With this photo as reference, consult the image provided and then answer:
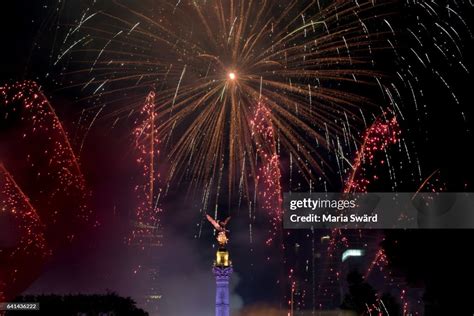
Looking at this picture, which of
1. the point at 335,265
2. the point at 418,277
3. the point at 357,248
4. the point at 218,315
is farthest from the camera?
the point at 335,265

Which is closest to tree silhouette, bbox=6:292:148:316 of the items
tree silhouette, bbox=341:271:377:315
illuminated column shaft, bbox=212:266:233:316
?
illuminated column shaft, bbox=212:266:233:316

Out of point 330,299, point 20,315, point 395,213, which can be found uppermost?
point 330,299

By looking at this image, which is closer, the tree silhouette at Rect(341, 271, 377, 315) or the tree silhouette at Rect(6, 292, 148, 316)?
the tree silhouette at Rect(6, 292, 148, 316)

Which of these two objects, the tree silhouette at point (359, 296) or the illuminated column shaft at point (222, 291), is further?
the illuminated column shaft at point (222, 291)

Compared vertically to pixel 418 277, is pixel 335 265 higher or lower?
higher

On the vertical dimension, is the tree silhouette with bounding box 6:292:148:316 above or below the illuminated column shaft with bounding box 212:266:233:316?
below

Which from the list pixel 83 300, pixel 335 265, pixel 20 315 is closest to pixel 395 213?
pixel 20 315

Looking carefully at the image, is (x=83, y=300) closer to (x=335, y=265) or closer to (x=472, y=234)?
(x=472, y=234)

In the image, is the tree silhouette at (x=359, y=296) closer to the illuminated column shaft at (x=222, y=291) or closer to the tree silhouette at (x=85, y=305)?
the illuminated column shaft at (x=222, y=291)

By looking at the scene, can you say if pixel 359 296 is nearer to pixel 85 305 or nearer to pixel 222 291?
pixel 222 291

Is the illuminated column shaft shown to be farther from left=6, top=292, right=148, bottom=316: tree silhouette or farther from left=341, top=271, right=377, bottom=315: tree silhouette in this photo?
left=341, top=271, right=377, bottom=315: tree silhouette

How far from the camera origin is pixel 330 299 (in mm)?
122375

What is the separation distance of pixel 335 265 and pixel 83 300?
72563 mm

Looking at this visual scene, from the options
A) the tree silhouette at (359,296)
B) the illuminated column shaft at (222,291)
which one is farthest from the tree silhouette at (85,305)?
the tree silhouette at (359,296)
